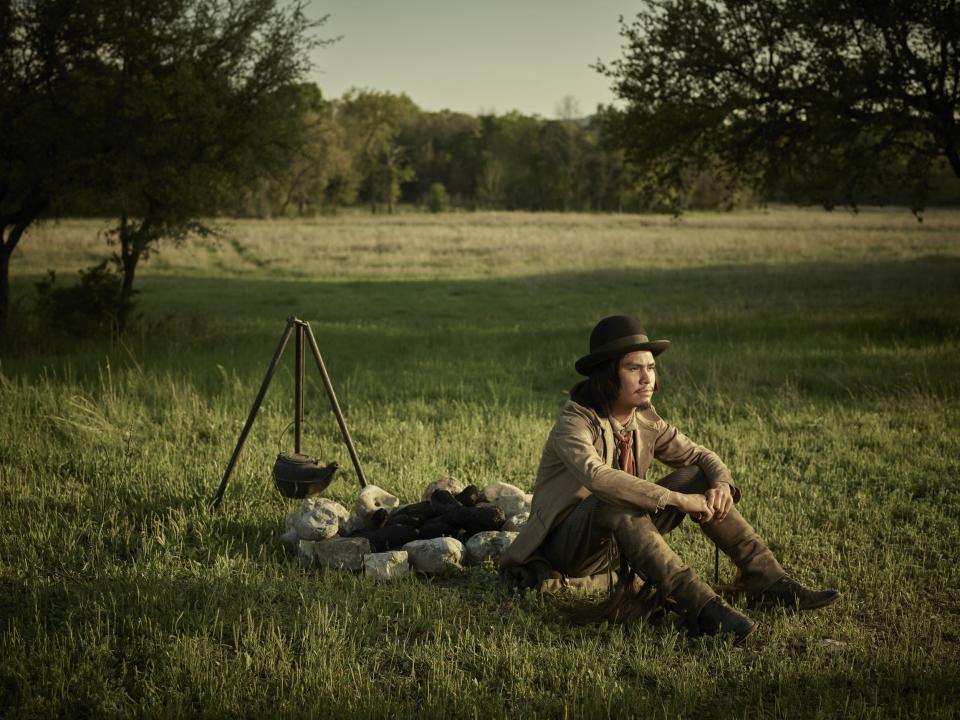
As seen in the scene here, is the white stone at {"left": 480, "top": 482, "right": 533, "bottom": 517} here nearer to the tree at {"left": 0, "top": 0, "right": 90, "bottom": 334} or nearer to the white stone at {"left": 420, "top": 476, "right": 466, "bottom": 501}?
the white stone at {"left": 420, "top": 476, "right": 466, "bottom": 501}


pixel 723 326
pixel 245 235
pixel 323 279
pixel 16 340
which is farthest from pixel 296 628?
pixel 245 235

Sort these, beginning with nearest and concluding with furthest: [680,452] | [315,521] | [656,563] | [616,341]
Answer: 1. [656,563]
2. [616,341]
3. [680,452]
4. [315,521]

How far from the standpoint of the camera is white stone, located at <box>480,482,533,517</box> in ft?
24.0

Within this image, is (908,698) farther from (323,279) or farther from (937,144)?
(323,279)

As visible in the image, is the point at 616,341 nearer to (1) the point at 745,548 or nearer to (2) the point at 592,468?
(2) the point at 592,468

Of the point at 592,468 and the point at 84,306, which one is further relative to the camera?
the point at 84,306

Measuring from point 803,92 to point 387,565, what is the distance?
1492 centimetres

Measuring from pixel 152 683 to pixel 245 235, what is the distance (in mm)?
47742

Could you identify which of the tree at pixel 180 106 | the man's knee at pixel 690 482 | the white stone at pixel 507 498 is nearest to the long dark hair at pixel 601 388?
the man's knee at pixel 690 482

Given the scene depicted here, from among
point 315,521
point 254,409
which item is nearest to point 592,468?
point 315,521

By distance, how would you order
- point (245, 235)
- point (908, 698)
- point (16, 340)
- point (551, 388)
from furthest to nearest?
point (245, 235)
point (16, 340)
point (551, 388)
point (908, 698)

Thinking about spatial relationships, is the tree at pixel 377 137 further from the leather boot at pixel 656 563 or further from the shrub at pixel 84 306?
the leather boot at pixel 656 563

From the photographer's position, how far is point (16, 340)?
1592 cm

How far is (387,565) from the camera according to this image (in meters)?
6.21
